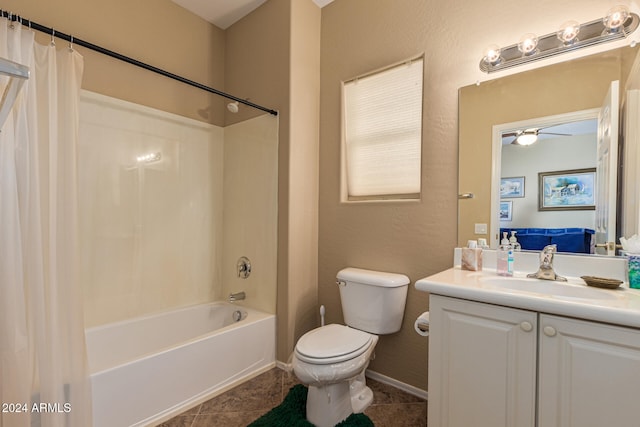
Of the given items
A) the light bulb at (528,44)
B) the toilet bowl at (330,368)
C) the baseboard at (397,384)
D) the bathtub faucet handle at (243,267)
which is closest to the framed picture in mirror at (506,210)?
the light bulb at (528,44)

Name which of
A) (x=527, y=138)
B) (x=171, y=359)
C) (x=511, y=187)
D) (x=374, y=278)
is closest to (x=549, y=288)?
(x=511, y=187)

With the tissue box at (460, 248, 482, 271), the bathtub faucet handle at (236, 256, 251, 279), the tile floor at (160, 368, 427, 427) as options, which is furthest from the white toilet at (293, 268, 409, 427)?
the bathtub faucet handle at (236, 256, 251, 279)

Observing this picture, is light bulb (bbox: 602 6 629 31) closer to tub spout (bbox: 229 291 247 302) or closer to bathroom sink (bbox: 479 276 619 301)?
bathroom sink (bbox: 479 276 619 301)

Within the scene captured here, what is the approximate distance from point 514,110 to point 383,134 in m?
0.78

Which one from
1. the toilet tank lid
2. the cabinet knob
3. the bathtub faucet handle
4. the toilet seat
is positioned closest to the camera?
the cabinet knob

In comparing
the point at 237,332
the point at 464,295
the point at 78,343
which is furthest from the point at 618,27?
the point at 78,343

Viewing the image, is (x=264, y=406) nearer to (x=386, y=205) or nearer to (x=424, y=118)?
(x=386, y=205)

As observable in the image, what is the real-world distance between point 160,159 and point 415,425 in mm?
2431

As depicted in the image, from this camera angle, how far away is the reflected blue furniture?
1.43m

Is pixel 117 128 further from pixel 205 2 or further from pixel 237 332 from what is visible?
pixel 237 332

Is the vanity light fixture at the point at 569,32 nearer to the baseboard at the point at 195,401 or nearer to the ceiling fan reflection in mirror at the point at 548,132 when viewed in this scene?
the ceiling fan reflection in mirror at the point at 548,132

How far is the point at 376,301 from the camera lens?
1.87 meters

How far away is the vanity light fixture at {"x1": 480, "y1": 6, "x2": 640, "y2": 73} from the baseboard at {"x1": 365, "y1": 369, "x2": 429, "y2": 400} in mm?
1929

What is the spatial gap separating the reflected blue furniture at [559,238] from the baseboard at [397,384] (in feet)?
3.57
